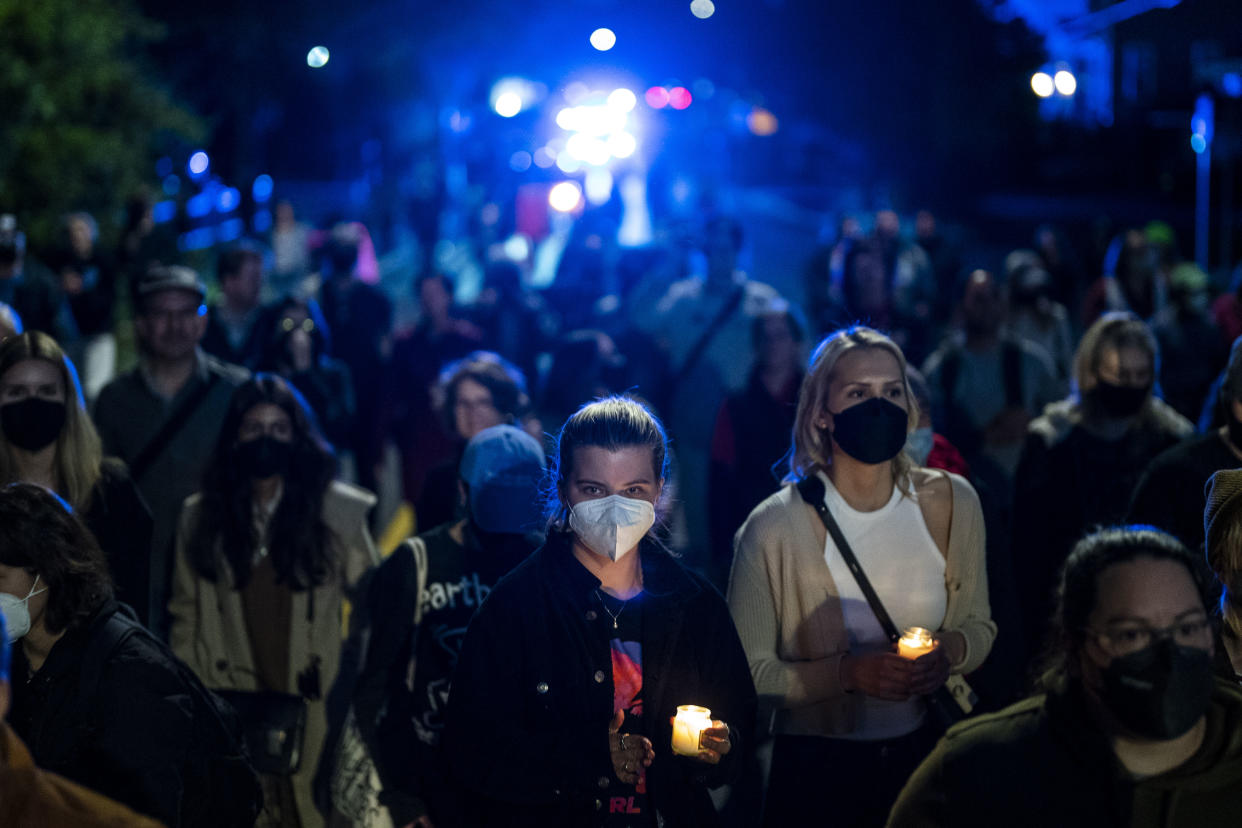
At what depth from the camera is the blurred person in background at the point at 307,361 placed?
845cm

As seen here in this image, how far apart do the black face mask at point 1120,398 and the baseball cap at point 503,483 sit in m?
2.91

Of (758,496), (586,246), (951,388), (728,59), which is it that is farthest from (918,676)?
(728,59)

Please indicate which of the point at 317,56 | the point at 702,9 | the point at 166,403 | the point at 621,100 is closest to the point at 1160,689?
the point at 166,403

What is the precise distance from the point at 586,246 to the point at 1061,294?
17.8 feet

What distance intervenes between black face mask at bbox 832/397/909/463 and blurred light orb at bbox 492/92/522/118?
34002mm

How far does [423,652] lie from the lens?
4824 mm

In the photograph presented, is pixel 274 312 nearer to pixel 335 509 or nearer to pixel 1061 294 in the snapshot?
pixel 335 509

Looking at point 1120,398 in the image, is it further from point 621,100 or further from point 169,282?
point 621,100

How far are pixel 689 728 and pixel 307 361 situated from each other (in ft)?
17.9

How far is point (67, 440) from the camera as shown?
18.7 feet

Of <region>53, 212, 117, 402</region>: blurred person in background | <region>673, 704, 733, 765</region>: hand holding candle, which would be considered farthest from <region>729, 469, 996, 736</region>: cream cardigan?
<region>53, 212, 117, 402</region>: blurred person in background

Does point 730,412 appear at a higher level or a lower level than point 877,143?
lower

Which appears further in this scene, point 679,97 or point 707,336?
point 679,97

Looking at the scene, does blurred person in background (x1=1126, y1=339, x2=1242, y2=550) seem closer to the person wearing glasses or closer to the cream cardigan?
the cream cardigan
